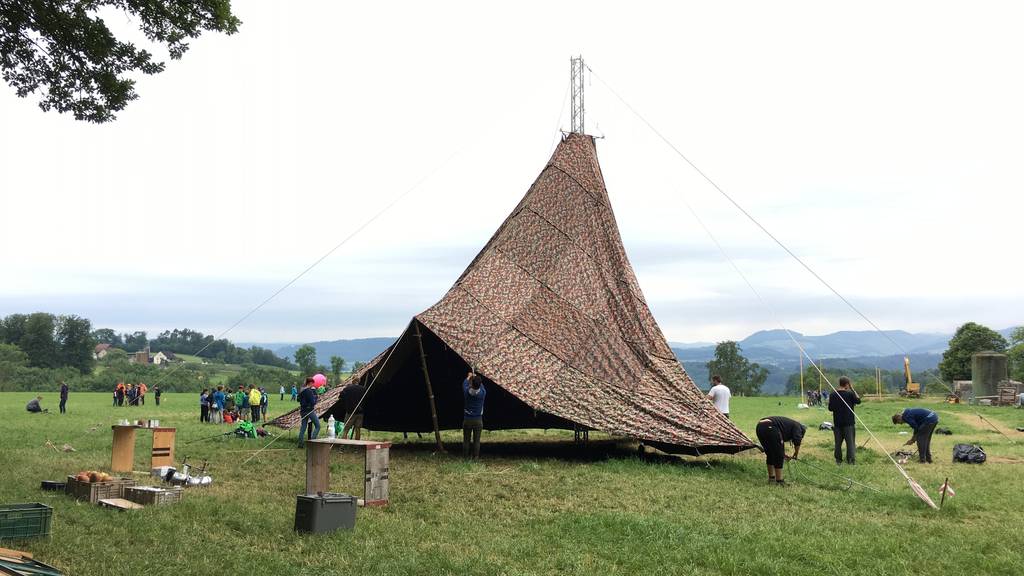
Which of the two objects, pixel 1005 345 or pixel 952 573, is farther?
pixel 1005 345

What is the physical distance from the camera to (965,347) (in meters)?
56.5

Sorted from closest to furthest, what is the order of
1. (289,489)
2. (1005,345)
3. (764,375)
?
1. (289,489)
2. (1005,345)
3. (764,375)

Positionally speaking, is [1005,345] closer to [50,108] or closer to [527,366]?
[527,366]

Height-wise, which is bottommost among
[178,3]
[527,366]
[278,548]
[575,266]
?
[278,548]

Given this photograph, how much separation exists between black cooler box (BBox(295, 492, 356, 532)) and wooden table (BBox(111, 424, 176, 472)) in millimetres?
4881

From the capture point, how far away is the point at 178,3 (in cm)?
802

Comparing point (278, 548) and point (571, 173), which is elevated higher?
point (571, 173)

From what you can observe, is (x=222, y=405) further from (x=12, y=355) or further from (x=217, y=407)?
(x=12, y=355)

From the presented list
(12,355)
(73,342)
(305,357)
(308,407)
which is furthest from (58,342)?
(308,407)

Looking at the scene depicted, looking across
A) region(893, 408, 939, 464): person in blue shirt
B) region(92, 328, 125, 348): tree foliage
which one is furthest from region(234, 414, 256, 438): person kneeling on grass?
region(92, 328, 125, 348): tree foliage

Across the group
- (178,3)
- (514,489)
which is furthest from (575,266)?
(178,3)

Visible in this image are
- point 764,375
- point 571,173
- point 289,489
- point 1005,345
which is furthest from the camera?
point 764,375

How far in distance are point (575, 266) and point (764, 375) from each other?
8710 cm

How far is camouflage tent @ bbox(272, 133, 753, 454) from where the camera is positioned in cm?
1238
